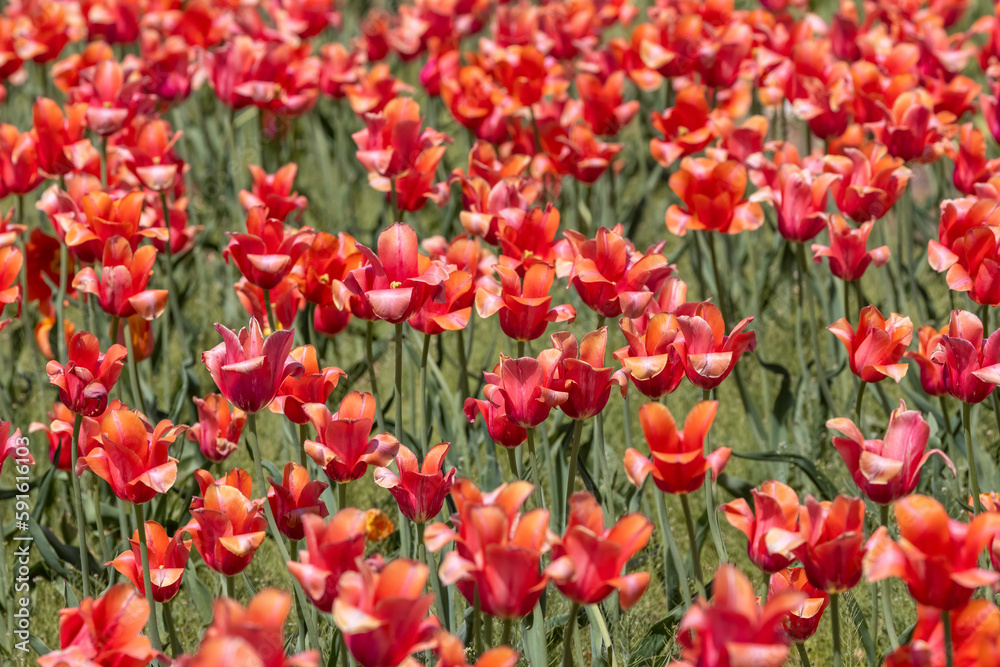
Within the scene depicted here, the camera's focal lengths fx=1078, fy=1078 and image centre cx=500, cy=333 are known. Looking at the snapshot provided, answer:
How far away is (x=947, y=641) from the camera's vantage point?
52.9 inches

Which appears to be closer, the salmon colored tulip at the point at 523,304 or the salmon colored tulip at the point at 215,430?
the salmon colored tulip at the point at 523,304

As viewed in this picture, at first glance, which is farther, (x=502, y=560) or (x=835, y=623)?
(x=835, y=623)

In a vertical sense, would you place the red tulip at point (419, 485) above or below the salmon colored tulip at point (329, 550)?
below

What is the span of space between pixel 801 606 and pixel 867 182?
1338 millimetres

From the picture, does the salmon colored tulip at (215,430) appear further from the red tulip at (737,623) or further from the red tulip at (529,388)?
the red tulip at (737,623)

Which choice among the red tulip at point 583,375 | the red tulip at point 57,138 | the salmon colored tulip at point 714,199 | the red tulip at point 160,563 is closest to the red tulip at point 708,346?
the red tulip at point 583,375

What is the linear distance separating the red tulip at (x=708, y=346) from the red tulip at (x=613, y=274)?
0.63 feet

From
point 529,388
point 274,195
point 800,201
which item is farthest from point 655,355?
point 274,195

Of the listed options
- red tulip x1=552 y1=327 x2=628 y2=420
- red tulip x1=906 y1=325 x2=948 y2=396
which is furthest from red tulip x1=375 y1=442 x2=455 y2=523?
red tulip x1=906 y1=325 x2=948 y2=396

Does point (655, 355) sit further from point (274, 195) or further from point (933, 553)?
point (274, 195)

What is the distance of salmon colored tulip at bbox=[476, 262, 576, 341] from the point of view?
6.73ft

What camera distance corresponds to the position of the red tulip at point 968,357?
6.19 ft

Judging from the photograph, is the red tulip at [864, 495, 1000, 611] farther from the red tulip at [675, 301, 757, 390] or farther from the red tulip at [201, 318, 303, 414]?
the red tulip at [201, 318, 303, 414]

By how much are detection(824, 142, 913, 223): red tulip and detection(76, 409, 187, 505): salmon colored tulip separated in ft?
5.55
